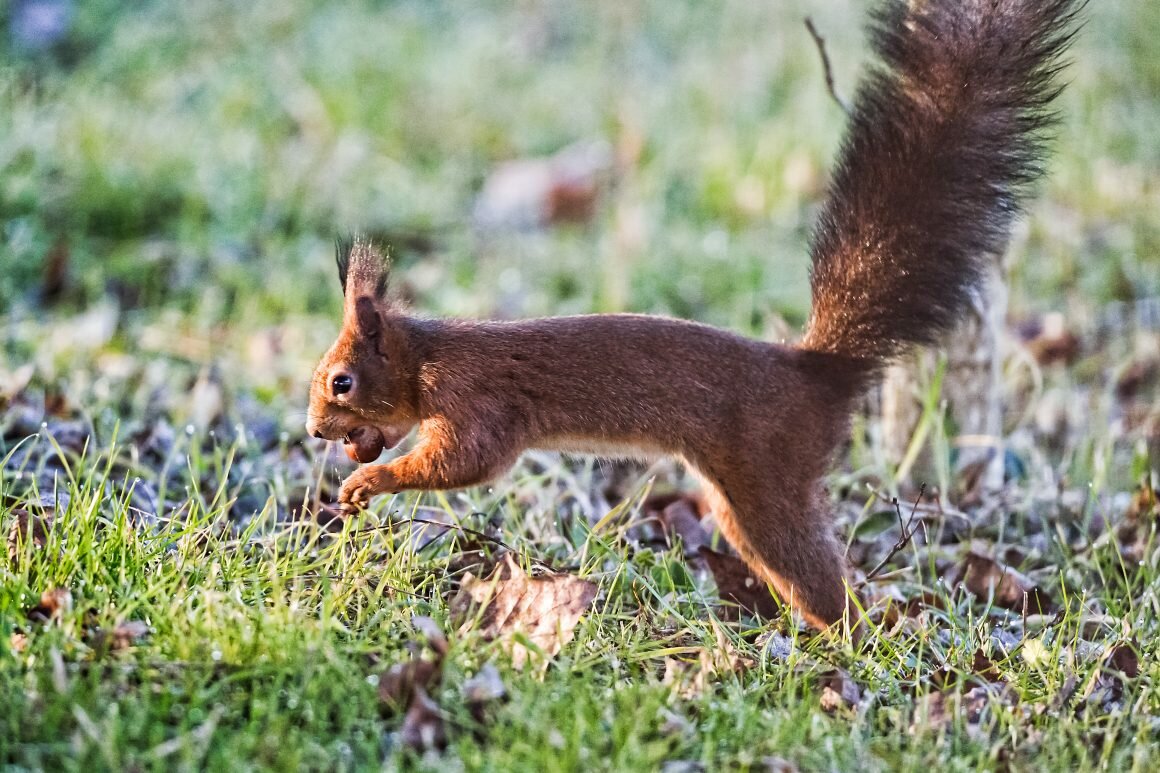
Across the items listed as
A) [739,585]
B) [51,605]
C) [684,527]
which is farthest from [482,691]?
[684,527]

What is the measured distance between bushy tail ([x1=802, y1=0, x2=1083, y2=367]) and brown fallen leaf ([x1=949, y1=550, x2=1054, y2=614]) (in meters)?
0.65

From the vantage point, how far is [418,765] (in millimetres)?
2246

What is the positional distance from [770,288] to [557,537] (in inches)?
109

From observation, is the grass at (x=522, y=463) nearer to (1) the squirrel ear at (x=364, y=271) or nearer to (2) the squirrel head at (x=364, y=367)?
(2) the squirrel head at (x=364, y=367)

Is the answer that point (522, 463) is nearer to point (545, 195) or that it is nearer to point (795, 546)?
point (795, 546)

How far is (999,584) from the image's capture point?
342cm

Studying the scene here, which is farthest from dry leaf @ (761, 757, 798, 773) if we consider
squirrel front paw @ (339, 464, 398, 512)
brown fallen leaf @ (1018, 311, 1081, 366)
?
brown fallen leaf @ (1018, 311, 1081, 366)

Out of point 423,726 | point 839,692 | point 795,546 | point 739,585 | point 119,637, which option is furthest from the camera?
point 739,585

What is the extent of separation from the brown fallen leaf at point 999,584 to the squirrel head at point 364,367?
1.45 m

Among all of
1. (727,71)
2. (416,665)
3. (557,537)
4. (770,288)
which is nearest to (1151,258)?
(770,288)

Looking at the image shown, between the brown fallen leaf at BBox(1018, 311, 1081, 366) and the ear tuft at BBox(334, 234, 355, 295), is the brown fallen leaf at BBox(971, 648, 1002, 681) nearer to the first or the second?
the ear tuft at BBox(334, 234, 355, 295)

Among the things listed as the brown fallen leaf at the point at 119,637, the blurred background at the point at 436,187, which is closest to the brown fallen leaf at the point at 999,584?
the blurred background at the point at 436,187

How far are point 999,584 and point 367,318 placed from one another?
66.3 inches

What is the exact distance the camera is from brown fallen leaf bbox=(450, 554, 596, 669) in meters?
2.71
